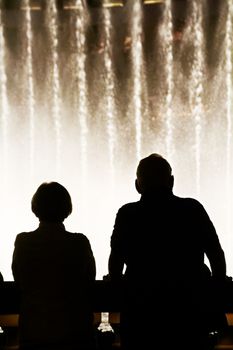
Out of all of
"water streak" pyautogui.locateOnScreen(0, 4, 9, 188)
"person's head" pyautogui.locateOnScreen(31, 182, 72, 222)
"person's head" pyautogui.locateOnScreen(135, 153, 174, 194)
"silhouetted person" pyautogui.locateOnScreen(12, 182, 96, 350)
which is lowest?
"silhouetted person" pyautogui.locateOnScreen(12, 182, 96, 350)

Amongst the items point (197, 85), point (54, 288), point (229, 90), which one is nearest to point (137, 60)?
point (197, 85)

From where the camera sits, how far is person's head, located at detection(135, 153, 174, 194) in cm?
267

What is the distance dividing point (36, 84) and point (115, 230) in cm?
638

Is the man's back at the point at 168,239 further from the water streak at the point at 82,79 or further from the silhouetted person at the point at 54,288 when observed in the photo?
the water streak at the point at 82,79

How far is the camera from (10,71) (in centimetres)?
873

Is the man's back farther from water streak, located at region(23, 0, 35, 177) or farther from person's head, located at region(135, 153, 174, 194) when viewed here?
water streak, located at region(23, 0, 35, 177)

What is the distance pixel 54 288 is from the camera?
256cm

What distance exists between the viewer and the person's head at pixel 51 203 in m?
2.64

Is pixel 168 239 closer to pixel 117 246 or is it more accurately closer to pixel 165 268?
pixel 165 268

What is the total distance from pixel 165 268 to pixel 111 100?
21.4ft

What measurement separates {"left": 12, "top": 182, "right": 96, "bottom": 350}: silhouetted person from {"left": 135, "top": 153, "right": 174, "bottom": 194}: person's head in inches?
14.4

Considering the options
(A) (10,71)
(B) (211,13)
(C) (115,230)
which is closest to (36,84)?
(A) (10,71)

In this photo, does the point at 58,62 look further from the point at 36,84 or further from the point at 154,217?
the point at 154,217

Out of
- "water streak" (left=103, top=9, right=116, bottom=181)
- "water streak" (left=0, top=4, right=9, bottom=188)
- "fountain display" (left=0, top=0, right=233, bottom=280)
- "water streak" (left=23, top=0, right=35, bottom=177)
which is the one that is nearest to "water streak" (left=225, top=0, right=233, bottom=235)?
"fountain display" (left=0, top=0, right=233, bottom=280)
